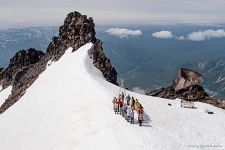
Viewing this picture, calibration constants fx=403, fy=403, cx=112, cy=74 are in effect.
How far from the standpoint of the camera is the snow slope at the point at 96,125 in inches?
1624

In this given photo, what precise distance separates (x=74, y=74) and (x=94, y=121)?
35.6 metres

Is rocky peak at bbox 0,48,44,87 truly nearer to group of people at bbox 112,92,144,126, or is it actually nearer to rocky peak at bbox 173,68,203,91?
rocky peak at bbox 173,68,203,91

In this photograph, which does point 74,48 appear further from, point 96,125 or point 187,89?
point 96,125

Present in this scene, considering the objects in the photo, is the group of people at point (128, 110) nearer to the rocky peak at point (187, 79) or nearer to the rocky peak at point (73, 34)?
the rocky peak at point (187, 79)

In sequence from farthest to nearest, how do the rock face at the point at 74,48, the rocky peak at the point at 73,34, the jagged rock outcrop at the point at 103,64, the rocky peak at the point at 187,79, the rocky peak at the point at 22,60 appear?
the rocky peak at the point at 22,60, the rocky peak at the point at 73,34, the rock face at the point at 74,48, the jagged rock outcrop at the point at 103,64, the rocky peak at the point at 187,79

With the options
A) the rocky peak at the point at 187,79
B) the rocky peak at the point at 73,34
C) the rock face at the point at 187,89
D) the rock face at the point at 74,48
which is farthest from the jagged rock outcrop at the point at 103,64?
the rocky peak at the point at 187,79

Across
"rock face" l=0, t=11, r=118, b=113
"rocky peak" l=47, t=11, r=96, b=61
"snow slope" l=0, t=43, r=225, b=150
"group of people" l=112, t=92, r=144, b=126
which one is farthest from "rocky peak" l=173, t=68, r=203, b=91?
"group of people" l=112, t=92, r=144, b=126

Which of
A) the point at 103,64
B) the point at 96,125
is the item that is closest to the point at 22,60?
the point at 103,64

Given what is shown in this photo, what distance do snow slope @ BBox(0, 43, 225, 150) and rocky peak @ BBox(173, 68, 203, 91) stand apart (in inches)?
963

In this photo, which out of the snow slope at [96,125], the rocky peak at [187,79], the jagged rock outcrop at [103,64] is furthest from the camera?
the jagged rock outcrop at [103,64]

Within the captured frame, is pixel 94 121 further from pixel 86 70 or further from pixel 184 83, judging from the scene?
pixel 184 83

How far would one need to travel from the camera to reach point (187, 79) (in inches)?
3644

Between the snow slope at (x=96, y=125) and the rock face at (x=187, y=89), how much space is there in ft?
71.7

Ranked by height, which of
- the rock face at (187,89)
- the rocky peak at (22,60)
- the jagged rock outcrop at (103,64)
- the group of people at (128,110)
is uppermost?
the group of people at (128,110)
